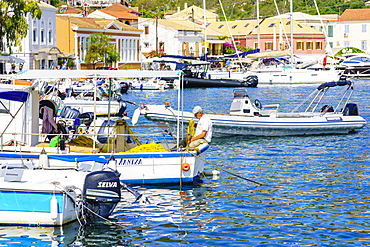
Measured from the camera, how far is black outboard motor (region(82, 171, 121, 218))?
1498cm

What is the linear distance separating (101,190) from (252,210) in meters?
4.01

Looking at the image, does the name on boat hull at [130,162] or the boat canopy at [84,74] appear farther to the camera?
the name on boat hull at [130,162]

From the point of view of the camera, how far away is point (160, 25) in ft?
349

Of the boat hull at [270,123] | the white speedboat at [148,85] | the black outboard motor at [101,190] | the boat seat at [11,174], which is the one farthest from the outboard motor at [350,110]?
the white speedboat at [148,85]

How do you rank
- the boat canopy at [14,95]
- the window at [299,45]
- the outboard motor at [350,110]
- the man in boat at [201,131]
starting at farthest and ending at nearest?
the window at [299,45]
the outboard motor at [350,110]
the man in boat at [201,131]
the boat canopy at [14,95]

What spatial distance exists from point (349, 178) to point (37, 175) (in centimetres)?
943

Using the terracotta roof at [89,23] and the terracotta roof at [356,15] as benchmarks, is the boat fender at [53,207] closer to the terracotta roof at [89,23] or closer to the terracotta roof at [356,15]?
the terracotta roof at [89,23]

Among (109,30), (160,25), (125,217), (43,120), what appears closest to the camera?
(125,217)

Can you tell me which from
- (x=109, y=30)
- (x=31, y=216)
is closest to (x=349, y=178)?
(x=31, y=216)

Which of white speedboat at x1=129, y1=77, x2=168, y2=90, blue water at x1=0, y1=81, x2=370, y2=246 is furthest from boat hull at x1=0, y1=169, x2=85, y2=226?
white speedboat at x1=129, y1=77, x2=168, y2=90

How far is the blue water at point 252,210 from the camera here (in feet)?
47.8

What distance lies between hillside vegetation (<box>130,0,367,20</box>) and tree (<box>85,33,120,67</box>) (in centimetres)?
5411

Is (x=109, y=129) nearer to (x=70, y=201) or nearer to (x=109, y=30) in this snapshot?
(x=70, y=201)

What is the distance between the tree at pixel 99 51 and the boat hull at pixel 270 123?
54.3 m
